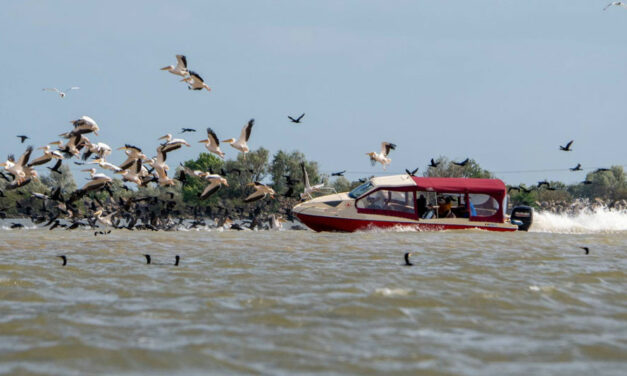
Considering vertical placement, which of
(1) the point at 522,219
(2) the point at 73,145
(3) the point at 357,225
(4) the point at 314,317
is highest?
(2) the point at 73,145

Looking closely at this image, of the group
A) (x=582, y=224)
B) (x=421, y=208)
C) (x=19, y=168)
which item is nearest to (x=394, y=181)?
(x=421, y=208)

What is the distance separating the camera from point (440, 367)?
6.93 m

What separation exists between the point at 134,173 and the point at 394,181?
1011 centimetres

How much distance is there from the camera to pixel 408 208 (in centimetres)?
3152

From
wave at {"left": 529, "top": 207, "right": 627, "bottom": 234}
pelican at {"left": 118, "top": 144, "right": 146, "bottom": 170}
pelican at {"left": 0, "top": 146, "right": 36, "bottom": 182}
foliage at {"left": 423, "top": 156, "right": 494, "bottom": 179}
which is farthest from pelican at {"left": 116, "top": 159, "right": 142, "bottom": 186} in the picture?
foliage at {"left": 423, "top": 156, "right": 494, "bottom": 179}

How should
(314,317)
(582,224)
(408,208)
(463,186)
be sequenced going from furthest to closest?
(582,224)
(463,186)
(408,208)
(314,317)

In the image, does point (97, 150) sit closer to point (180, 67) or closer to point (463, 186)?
point (180, 67)

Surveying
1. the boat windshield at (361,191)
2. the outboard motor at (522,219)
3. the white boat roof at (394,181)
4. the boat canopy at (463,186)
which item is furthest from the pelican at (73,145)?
the outboard motor at (522,219)

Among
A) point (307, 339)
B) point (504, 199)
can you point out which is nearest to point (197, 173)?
point (504, 199)

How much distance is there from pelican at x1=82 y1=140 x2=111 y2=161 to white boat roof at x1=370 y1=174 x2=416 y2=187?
1025 cm

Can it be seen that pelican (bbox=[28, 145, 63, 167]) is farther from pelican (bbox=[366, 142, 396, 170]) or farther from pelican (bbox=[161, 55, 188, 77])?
pelican (bbox=[366, 142, 396, 170])

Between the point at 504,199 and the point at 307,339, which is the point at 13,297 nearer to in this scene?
the point at 307,339

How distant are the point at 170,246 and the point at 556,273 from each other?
12437 millimetres

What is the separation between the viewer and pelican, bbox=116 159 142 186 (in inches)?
1142
